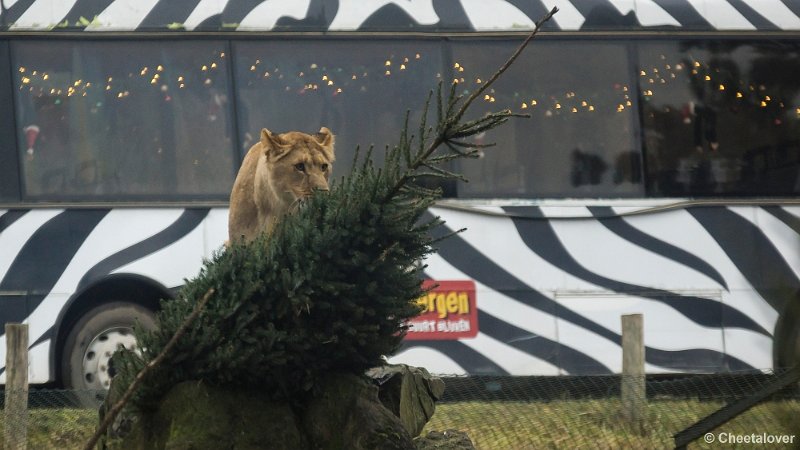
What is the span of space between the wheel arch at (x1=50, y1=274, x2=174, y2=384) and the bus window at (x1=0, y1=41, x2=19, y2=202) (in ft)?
2.99

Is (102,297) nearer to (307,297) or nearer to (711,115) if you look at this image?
(711,115)

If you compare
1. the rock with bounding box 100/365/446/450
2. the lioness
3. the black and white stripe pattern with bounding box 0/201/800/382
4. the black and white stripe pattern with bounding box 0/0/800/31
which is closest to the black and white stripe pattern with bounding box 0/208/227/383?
the black and white stripe pattern with bounding box 0/201/800/382

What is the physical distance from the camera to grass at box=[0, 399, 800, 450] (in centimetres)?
698

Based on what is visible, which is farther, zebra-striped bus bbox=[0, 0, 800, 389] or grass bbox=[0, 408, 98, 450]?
zebra-striped bus bbox=[0, 0, 800, 389]

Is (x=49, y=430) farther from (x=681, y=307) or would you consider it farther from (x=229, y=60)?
(x=681, y=307)

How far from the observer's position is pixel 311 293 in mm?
4645

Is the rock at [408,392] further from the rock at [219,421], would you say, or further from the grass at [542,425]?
the grass at [542,425]

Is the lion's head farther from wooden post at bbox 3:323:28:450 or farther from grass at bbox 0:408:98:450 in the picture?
wooden post at bbox 3:323:28:450

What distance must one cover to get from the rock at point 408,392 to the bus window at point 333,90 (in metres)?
4.63

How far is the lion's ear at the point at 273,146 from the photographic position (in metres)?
5.96

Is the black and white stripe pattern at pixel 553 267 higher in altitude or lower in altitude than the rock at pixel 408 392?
higher

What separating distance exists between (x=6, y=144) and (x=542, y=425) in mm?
5213

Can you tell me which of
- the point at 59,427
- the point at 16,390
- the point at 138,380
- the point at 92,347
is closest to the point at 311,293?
the point at 138,380

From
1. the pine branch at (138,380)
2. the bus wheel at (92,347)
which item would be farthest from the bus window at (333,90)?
the pine branch at (138,380)
